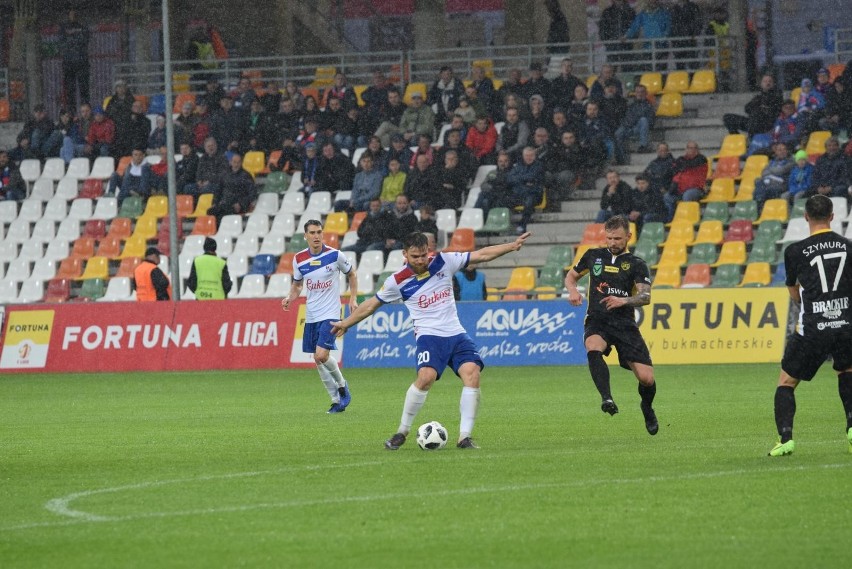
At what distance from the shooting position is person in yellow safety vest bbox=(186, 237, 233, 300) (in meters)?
25.0

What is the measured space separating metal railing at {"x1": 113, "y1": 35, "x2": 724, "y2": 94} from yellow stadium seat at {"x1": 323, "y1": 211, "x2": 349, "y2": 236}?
4224 mm

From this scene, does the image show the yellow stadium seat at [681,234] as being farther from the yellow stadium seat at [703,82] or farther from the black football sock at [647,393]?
the black football sock at [647,393]

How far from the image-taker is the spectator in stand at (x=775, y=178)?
2752 centimetres

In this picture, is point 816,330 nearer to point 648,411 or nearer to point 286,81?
point 648,411

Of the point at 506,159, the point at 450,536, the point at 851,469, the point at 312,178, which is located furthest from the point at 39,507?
the point at 312,178

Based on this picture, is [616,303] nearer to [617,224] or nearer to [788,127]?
[617,224]

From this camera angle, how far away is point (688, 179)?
28641mm

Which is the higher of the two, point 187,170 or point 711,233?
point 187,170

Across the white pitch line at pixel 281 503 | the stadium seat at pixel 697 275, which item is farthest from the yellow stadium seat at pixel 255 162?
the white pitch line at pixel 281 503

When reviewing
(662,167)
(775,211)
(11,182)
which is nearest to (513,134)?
(662,167)

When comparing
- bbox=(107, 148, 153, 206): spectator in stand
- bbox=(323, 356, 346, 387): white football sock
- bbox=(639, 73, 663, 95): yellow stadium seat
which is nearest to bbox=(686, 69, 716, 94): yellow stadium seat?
bbox=(639, 73, 663, 95): yellow stadium seat

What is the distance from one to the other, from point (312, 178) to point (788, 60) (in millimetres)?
11575

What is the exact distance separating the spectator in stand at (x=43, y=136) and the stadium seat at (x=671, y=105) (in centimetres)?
1408

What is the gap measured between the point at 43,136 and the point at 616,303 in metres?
25.7
